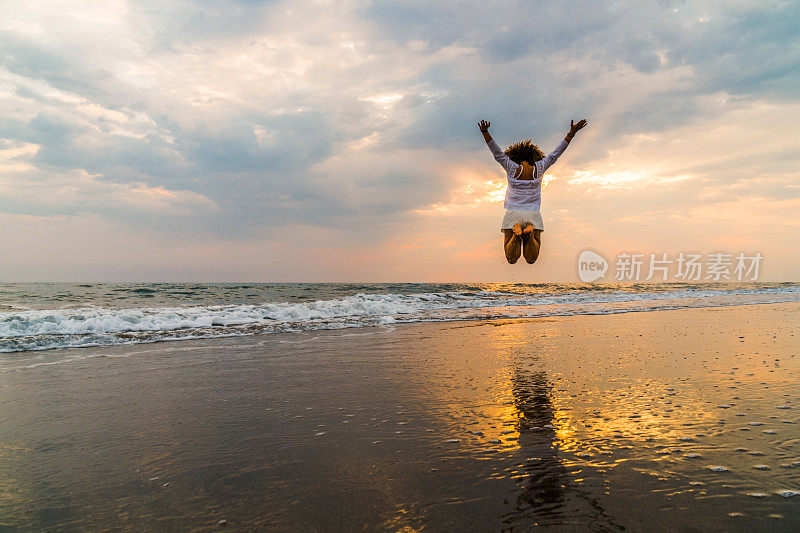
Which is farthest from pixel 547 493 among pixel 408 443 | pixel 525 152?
pixel 525 152

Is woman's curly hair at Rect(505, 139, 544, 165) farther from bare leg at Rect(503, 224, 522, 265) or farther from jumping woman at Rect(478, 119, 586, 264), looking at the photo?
bare leg at Rect(503, 224, 522, 265)

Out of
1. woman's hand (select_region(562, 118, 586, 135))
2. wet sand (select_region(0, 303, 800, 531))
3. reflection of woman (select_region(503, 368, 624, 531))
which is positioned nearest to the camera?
reflection of woman (select_region(503, 368, 624, 531))

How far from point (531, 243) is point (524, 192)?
808mm

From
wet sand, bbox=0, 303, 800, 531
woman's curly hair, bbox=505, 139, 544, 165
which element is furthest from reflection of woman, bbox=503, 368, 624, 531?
woman's curly hair, bbox=505, 139, 544, 165

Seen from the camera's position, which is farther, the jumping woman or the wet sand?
the jumping woman

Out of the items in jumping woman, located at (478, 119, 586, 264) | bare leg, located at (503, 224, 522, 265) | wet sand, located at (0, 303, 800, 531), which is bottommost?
wet sand, located at (0, 303, 800, 531)

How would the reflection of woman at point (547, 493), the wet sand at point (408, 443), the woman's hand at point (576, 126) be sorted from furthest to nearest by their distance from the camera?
the woman's hand at point (576, 126)
the wet sand at point (408, 443)
the reflection of woman at point (547, 493)

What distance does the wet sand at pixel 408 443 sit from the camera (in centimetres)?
276

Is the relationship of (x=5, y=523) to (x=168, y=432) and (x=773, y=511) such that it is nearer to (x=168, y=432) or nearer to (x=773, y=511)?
(x=168, y=432)

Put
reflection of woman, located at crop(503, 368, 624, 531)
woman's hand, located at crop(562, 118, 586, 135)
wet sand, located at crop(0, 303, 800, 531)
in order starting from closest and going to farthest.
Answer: reflection of woman, located at crop(503, 368, 624, 531)
wet sand, located at crop(0, 303, 800, 531)
woman's hand, located at crop(562, 118, 586, 135)

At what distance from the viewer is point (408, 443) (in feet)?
12.7

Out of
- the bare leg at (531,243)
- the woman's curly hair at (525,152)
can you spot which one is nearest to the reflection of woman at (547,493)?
the bare leg at (531,243)

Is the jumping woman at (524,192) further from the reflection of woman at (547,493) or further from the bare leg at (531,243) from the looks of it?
the reflection of woman at (547,493)

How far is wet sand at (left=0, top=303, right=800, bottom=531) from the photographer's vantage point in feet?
9.07
